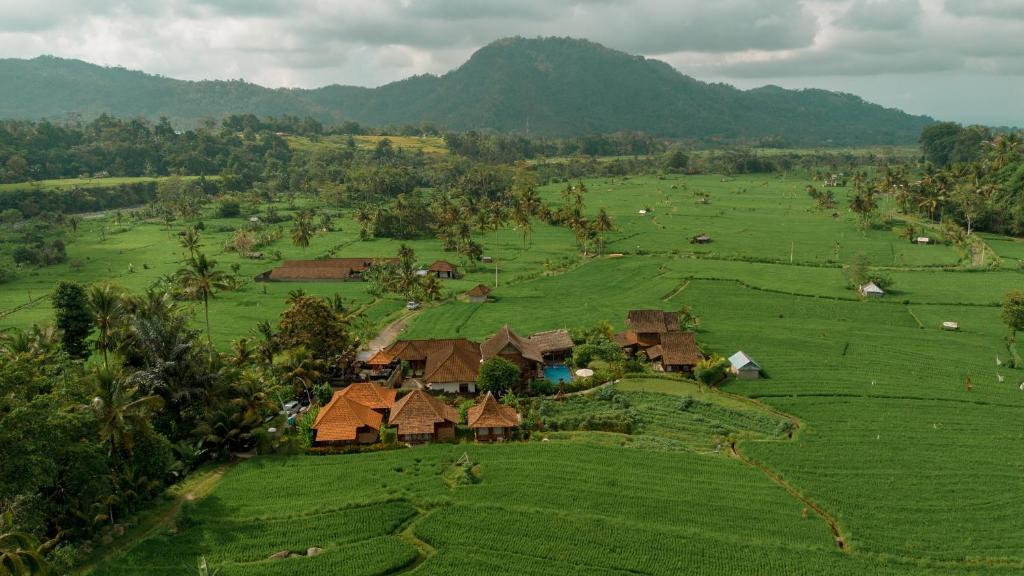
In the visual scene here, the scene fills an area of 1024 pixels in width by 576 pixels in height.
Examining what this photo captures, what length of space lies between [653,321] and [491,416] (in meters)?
19.9

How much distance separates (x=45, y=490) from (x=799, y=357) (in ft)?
147

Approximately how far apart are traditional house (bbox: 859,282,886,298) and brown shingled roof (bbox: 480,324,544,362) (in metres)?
35.8

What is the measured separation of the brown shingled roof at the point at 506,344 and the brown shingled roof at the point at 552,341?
104 cm

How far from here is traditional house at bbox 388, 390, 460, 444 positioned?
35.4 meters

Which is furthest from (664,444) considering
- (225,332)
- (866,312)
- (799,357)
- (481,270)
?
(481,270)

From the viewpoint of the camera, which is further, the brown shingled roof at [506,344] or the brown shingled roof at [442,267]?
→ the brown shingled roof at [442,267]

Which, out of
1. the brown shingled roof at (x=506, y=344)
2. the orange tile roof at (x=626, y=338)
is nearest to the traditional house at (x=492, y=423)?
the brown shingled roof at (x=506, y=344)

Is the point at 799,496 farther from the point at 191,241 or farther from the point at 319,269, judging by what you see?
the point at 319,269

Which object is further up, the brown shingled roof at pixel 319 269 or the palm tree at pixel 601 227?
the palm tree at pixel 601 227

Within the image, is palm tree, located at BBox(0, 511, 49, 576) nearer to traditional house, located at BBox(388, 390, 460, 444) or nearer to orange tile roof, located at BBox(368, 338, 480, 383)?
traditional house, located at BBox(388, 390, 460, 444)

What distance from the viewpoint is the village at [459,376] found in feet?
118

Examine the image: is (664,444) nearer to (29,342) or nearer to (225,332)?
(29,342)

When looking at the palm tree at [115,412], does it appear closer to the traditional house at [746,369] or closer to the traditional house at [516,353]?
the traditional house at [516,353]

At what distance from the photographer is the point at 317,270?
250ft
